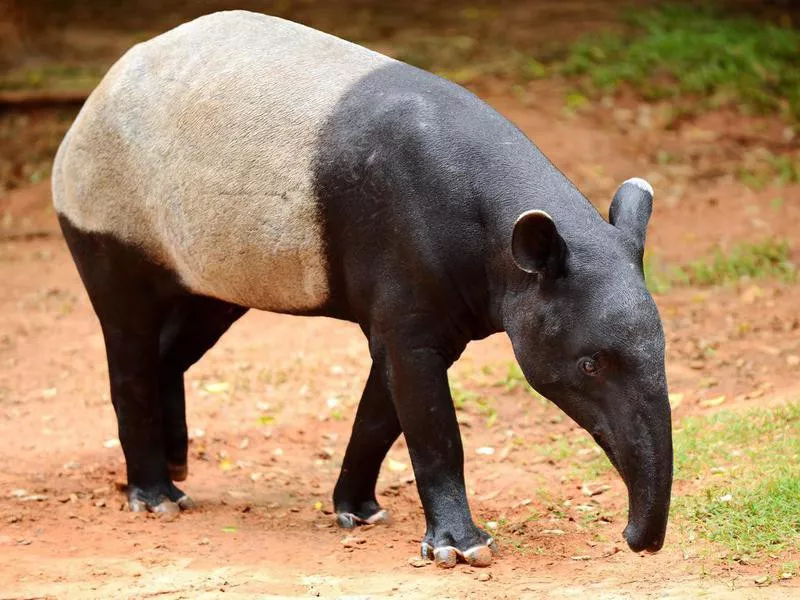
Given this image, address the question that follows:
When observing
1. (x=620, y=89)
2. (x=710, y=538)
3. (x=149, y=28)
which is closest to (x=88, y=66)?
(x=149, y=28)

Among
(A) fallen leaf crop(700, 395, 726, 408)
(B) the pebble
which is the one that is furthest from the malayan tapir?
(A) fallen leaf crop(700, 395, 726, 408)

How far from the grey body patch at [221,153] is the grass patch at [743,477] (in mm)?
1948

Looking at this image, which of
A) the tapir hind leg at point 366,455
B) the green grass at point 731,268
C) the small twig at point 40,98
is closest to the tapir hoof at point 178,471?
the tapir hind leg at point 366,455

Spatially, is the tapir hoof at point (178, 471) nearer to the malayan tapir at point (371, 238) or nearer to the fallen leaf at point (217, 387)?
the malayan tapir at point (371, 238)

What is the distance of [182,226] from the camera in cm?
616

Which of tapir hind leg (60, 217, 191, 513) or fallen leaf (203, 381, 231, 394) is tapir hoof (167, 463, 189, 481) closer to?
tapir hind leg (60, 217, 191, 513)

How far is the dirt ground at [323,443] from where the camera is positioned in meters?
5.52

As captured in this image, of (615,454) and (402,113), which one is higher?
(402,113)

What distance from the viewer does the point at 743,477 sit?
6.28 metres

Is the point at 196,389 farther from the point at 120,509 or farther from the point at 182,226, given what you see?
the point at 182,226

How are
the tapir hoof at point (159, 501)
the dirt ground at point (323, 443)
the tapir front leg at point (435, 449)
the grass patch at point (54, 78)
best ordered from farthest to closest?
the grass patch at point (54, 78) → the tapir hoof at point (159, 501) → the tapir front leg at point (435, 449) → the dirt ground at point (323, 443)

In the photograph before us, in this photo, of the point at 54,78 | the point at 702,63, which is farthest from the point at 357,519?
the point at 54,78

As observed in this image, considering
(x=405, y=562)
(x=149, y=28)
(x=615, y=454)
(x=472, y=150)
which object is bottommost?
(x=149, y=28)

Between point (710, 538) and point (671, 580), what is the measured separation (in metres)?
0.47
